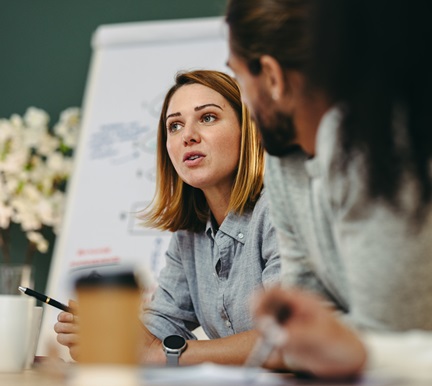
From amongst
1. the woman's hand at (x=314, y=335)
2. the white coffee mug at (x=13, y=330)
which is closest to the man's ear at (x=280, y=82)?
the woman's hand at (x=314, y=335)

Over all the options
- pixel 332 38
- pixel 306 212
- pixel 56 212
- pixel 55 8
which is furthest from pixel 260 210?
pixel 55 8

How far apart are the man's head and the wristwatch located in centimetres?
73

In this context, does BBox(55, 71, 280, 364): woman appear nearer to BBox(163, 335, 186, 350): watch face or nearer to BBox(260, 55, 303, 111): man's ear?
BBox(163, 335, 186, 350): watch face

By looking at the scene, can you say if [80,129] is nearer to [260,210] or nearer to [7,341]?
[260,210]

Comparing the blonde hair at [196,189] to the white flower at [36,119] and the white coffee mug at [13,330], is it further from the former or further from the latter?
the white flower at [36,119]

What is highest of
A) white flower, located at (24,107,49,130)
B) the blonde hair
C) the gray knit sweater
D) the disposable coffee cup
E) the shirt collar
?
white flower, located at (24,107,49,130)

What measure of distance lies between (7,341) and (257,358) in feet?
2.37

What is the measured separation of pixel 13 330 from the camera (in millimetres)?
1371

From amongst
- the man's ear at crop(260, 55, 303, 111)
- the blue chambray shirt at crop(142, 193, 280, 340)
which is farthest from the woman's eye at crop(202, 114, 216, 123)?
the man's ear at crop(260, 55, 303, 111)

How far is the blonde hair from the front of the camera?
1.95 meters

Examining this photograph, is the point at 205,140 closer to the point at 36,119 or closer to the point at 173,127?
the point at 173,127

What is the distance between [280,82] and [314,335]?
44cm

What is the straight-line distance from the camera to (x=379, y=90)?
0.97 metres

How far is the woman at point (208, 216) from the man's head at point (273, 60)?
683 mm
